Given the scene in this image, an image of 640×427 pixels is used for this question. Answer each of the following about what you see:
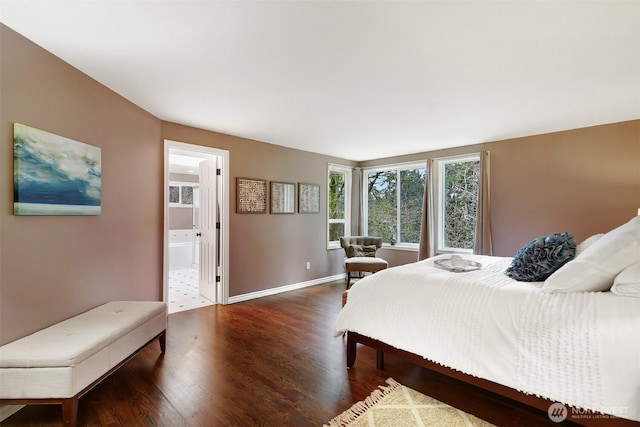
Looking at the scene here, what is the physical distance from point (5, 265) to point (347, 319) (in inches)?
90.1

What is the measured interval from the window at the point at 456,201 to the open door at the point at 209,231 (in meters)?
3.61

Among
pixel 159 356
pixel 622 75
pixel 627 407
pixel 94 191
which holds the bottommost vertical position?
pixel 159 356

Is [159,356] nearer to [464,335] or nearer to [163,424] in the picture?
[163,424]

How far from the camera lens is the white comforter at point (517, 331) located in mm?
1361

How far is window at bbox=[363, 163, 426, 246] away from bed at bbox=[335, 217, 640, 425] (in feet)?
11.3

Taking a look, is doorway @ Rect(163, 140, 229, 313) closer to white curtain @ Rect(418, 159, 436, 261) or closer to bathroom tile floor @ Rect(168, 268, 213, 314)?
bathroom tile floor @ Rect(168, 268, 213, 314)

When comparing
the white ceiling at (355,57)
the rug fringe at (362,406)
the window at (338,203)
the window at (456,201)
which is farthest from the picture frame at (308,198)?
the rug fringe at (362,406)

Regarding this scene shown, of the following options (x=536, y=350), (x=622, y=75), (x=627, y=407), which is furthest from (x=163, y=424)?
(x=622, y=75)

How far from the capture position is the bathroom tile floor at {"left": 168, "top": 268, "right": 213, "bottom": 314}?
410 centimetres

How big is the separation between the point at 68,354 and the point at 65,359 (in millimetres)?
33

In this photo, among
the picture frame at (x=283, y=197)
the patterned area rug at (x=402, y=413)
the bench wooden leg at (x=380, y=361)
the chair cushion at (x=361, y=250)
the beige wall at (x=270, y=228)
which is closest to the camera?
the patterned area rug at (x=402, y=413)

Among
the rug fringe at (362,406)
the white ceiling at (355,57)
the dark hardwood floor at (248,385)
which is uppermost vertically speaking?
the white ceiling at (355,57)

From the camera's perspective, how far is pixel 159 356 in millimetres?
2666

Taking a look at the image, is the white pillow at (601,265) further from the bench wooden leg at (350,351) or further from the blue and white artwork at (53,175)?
the blue and white artwork at (53,175)
